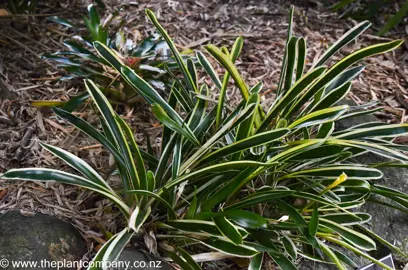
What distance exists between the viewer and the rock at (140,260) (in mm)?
1258

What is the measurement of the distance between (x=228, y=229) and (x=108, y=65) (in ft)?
3.02

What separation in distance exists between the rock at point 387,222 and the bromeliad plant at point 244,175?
0.09 m

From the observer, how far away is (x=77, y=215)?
4.75 ft

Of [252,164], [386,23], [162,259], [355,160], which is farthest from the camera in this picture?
[386,23]

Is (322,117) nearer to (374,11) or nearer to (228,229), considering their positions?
(228,229)

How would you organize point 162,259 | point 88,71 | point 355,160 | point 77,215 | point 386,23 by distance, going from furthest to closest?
point 386,23 < point 88,71 < point 355,160 < point 77,215 < point 162,259

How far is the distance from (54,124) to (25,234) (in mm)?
567

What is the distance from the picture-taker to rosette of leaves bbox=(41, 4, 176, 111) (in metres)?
1.81

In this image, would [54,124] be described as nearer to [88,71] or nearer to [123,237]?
[88,71]

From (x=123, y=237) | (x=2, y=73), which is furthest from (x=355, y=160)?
(x=2, y=73)

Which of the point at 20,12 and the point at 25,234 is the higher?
the point at 20,12

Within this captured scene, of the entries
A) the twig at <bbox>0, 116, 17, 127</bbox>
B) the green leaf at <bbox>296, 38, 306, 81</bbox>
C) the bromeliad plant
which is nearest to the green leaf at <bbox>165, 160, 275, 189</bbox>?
the bromeliad plant

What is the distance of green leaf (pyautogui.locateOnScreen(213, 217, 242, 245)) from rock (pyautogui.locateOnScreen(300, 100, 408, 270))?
0.41 meters

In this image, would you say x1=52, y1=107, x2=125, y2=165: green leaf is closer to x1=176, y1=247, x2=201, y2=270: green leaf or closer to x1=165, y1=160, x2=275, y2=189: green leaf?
x1=165, y1=160, x2=275, y2=189: green leaf
